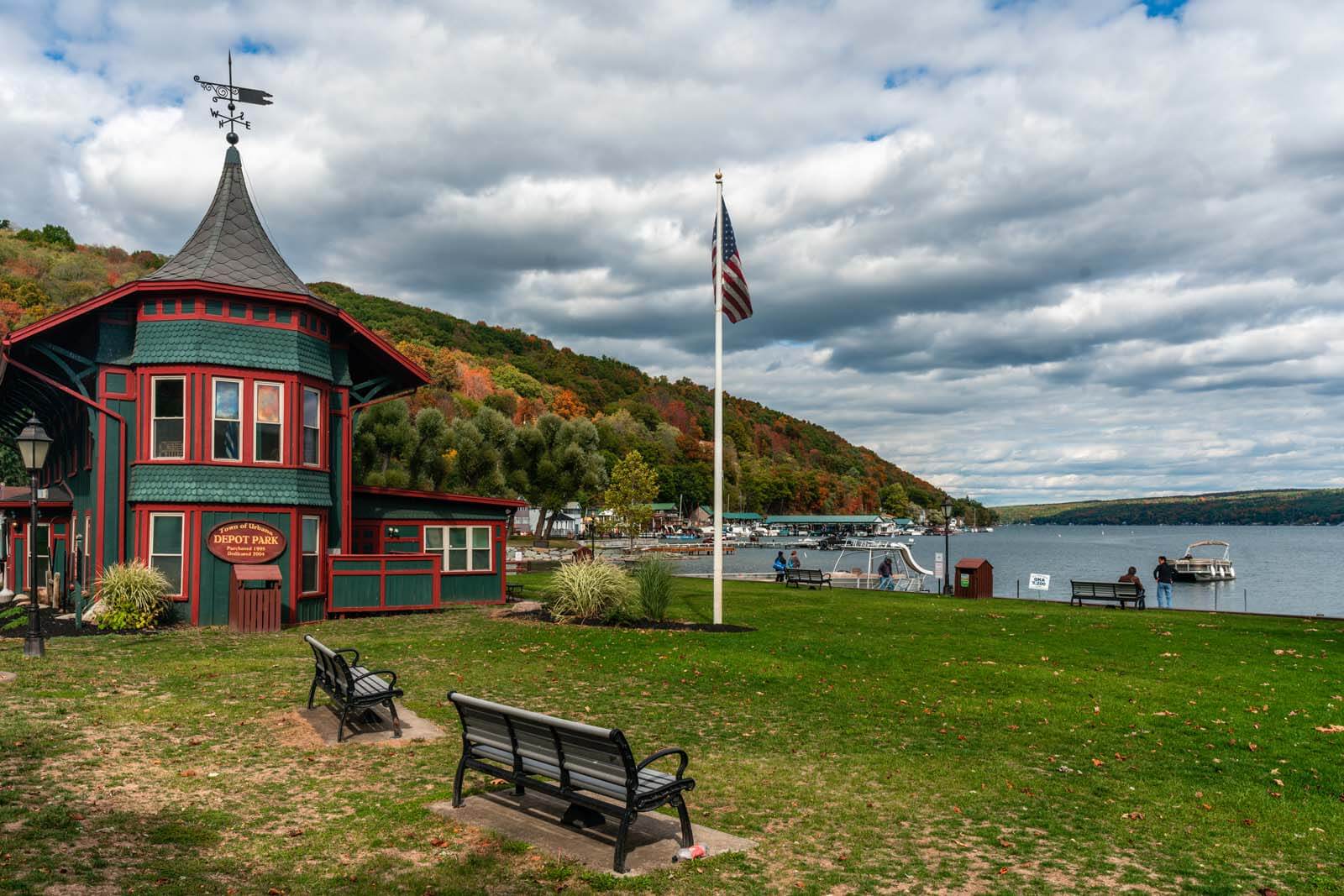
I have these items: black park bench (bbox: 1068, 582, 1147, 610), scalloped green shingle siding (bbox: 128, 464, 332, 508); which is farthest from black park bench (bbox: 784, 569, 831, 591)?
scalloped green shingle siding (bbox: 128, 464, 332, 508)

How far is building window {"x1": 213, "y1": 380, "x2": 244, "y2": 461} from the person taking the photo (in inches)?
830

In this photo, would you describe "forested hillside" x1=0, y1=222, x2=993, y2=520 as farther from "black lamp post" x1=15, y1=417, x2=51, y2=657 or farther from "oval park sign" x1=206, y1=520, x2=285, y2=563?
"black lamp post" x1=15, y1=417, x2=51, y2=657

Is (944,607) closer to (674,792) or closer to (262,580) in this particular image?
(262,580)

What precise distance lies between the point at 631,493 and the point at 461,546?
51.3m

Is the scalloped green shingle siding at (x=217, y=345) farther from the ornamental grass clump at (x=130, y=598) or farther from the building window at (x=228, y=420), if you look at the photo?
the ornamental grass clump at (x=130, y=598)

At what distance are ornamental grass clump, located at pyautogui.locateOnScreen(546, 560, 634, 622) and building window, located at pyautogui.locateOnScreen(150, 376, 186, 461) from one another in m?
9.03

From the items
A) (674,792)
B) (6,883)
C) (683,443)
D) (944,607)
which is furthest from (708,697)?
(683,443)

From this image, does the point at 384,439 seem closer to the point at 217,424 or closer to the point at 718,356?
the point at 217,424

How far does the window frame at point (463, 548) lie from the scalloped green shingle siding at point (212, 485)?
4.78 meters

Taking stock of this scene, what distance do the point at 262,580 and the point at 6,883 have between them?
15.4 meters

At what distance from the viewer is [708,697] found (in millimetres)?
12656

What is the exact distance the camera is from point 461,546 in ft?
85.7

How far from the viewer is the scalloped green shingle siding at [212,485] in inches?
810

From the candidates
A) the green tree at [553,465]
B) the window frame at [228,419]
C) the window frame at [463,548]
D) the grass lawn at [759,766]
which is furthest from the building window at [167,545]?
the green tree at [553,465]
